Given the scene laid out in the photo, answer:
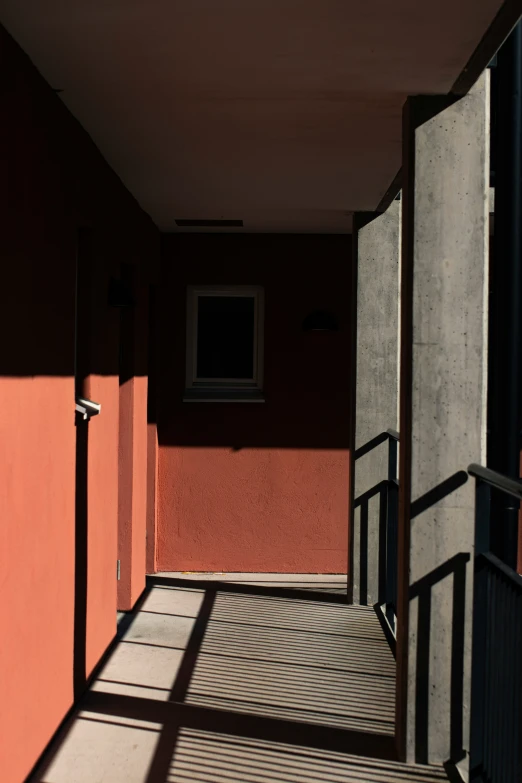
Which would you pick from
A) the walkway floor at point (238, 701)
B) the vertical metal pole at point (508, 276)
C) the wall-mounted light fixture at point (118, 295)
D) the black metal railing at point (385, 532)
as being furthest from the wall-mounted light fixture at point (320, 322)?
the wall-mounted light fixture at point (118, 295)

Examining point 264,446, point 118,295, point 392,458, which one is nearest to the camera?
point 118,295

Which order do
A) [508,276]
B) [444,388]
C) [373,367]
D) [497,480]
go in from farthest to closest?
[373,367] → [508,276] → [444,388] → [497,480]

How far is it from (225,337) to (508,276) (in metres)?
2.36

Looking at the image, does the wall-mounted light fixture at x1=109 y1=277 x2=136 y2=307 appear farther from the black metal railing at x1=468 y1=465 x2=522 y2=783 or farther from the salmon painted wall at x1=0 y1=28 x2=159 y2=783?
the black metal railing at x1=468 y1=465 x2=522 y2=783

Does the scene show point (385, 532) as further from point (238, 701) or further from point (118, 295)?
point (118, 295)

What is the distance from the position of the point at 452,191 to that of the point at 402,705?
2.00 metres

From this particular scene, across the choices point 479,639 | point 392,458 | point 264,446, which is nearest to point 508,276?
point 392,458

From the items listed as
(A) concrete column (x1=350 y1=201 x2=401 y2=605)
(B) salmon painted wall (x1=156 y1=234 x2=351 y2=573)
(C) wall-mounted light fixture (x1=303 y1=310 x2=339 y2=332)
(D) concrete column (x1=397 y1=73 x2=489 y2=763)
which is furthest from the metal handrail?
(B) salmon painted wall (x1=156 y1=234 x2=351 y2=573)

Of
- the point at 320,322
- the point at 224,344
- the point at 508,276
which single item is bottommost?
the point at 224,344

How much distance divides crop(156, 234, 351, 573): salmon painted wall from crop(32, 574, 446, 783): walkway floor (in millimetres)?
1058

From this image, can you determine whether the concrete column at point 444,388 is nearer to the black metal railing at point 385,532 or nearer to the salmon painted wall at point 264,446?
the black metal railing at point 385,532

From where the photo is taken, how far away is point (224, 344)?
7.04 m

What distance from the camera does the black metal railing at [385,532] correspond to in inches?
203

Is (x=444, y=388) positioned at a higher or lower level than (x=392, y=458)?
higher
